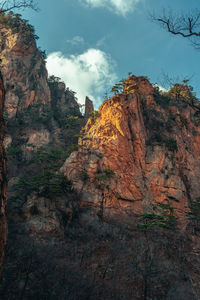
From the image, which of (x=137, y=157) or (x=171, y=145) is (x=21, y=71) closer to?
(x=137, y=157)

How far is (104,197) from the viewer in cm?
2609

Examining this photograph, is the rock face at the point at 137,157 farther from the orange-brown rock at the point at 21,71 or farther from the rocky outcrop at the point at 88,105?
the rocky outcrop at the point at 88,105

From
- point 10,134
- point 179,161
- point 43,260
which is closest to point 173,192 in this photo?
point 179,161

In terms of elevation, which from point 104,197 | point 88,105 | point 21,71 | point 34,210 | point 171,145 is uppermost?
point 21,71

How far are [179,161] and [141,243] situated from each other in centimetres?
1776

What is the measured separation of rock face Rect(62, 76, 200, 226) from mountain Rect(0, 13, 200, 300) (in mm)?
161

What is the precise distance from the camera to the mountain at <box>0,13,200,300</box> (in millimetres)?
14789

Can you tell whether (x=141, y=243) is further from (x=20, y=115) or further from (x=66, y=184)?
(x=20, y=115)

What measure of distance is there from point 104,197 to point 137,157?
28.9 ft

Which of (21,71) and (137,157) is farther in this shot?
(21,71)

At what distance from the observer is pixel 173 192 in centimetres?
2866

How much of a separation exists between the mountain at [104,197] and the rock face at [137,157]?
0.16m

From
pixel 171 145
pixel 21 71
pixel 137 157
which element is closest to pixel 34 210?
pixel 137 157

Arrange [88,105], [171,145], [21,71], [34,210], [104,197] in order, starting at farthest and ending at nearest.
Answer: [88,105] → [21,71] → [171,145] → [104,197] → [34,210]
